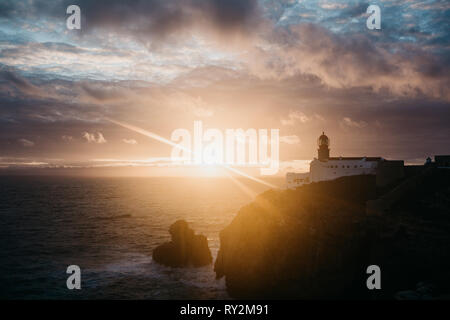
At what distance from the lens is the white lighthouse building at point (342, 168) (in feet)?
157

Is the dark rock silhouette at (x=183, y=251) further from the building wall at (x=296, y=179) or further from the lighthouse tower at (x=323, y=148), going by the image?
the lighthouse tower at (x=323, y=148)

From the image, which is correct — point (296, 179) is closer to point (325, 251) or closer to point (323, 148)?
point (323, 148)

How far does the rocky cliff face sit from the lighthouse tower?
18.1 m

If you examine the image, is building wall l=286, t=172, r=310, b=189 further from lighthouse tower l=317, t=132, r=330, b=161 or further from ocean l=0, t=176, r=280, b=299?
ocean l=0, t=176, r=280, b=299

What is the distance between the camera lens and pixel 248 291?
102 feet

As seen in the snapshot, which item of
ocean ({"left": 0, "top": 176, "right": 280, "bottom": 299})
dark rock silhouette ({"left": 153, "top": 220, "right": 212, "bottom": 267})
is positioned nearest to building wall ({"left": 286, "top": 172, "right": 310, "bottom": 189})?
ocean ({"left": 0, "top": 176, "right": 280, "bottom": 299})

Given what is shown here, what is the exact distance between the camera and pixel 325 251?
30641 millimetres

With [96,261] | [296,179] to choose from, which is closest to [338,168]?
[296,179]

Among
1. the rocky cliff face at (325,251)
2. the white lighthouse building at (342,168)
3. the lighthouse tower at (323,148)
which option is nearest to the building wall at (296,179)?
the white lighthouse building at (342,168)

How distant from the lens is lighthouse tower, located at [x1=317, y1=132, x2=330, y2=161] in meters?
53.9

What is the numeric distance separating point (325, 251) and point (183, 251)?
20708mm

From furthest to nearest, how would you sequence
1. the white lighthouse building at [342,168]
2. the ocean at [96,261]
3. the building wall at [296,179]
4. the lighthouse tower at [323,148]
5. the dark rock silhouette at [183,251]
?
the lighthouse tower at [323,148], the building wall at [296,179], the white lighthouse building at [342,168], the dark rock silhouette at [183,251], the ocean at [96,261]

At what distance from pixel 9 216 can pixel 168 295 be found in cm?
7189
